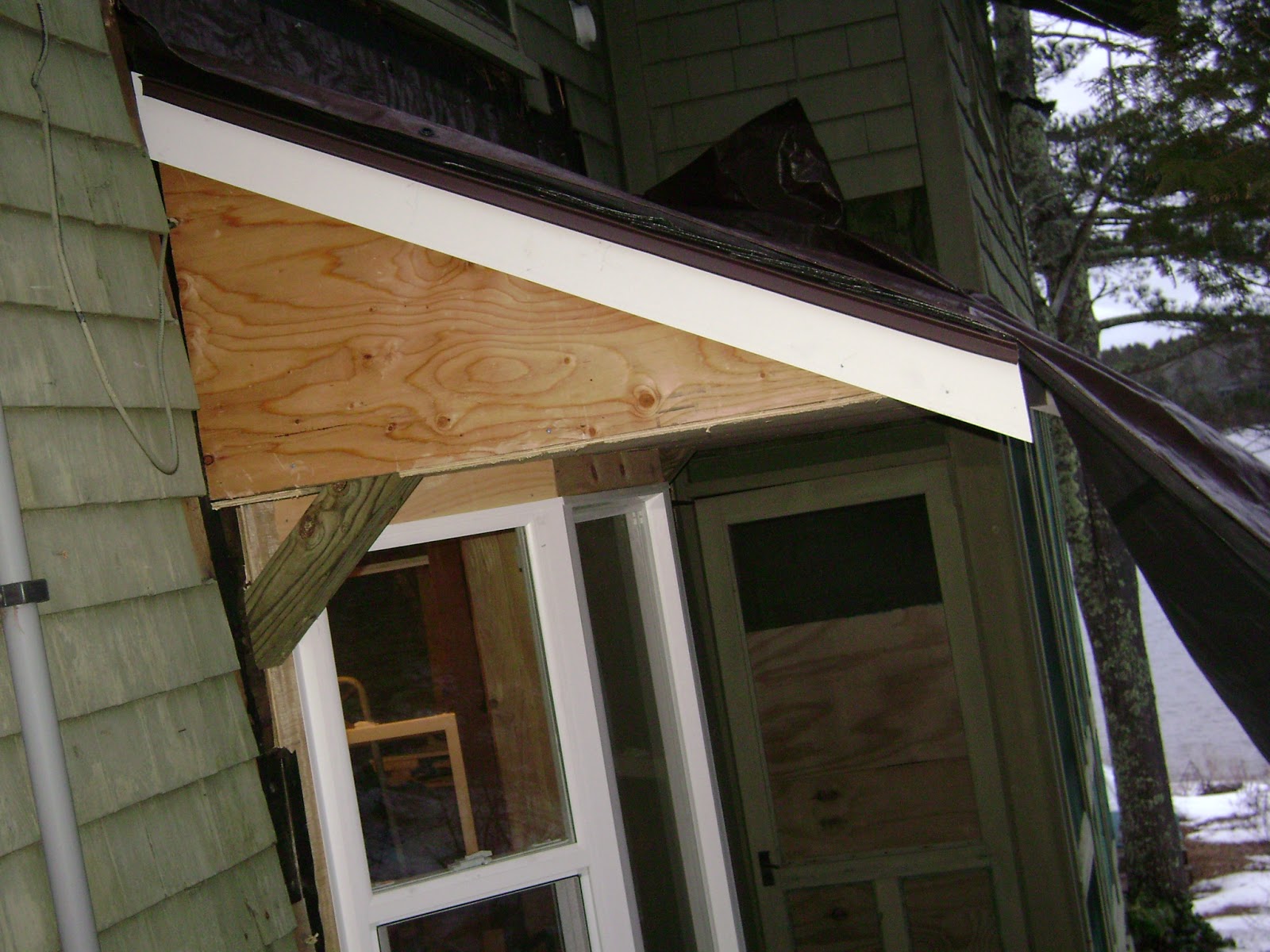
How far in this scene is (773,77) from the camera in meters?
4.50

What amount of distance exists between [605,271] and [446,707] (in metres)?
1.09

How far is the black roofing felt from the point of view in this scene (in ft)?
6.36

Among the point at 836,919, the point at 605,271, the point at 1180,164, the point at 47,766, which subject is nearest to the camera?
the point at 47,766

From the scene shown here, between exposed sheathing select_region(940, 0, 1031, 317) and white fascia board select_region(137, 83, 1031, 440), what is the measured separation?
2.57m

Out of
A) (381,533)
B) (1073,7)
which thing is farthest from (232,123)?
(1073,7)

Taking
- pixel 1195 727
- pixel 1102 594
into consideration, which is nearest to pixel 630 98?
pixel 1102 594

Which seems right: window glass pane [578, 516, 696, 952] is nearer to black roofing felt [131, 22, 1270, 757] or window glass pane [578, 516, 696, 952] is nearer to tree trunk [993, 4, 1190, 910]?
black roofing felt [131, 22, 1270, 757]

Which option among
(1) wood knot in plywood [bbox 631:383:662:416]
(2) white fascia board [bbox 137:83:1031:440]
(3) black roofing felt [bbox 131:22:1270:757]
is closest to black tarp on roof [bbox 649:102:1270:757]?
(3) black roofing felt [bbox 131:22:1270:757]

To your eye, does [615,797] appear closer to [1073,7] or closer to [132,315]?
[132,315]

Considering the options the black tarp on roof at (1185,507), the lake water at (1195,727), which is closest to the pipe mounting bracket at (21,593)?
the black tarp on roof at (1185,507)

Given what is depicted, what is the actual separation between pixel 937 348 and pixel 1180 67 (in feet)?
21.9

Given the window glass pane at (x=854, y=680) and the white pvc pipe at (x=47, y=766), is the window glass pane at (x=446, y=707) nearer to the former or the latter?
the white pvc pipe at (x=47, y=766)

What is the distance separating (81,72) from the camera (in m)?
2.06

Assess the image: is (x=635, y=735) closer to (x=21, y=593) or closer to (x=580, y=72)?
(x=21, y=593)
